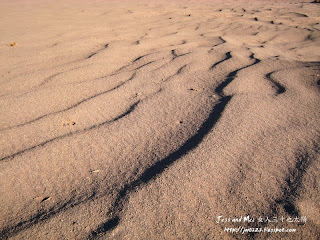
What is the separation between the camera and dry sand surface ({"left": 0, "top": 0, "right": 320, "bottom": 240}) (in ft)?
2.53

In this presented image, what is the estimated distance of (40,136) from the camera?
113 centimetres

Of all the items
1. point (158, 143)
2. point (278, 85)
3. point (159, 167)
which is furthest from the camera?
point (278, 85)

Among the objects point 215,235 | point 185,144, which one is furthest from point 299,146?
point 215,235

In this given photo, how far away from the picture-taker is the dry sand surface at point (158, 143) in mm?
770

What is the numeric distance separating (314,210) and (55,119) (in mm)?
1137

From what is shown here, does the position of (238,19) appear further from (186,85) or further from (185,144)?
(185,144)

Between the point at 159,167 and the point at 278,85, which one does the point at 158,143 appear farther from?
the point at 278,85

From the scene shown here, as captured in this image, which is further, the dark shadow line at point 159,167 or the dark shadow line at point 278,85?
the dark shadow line at point 278,85

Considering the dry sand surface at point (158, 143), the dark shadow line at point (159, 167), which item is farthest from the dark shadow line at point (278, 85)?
the dark shadow line at point (159, 167)

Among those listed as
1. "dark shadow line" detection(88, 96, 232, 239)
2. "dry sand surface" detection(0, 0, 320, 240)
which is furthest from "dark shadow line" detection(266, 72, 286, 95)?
"dark shadow line" detection(88, 96, 232, 239)

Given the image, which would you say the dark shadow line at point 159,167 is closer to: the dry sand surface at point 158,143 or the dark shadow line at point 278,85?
the dry sand surface at point 158,143

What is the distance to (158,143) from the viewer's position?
43.2 inches

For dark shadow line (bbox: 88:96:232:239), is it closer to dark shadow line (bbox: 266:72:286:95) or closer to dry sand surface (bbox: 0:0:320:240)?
dry sand surface (bbox: 0:0:320:240)

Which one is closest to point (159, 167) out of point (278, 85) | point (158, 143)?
point (158, 143)
